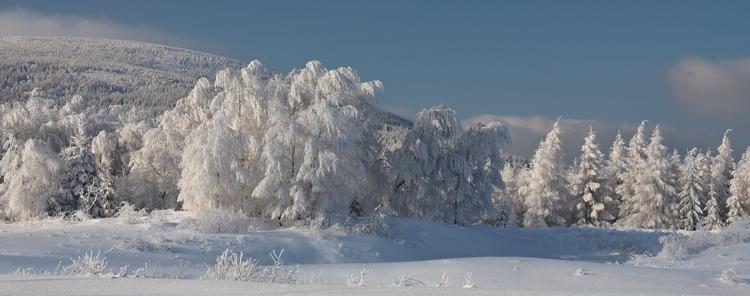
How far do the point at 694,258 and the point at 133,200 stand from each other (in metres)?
25.8

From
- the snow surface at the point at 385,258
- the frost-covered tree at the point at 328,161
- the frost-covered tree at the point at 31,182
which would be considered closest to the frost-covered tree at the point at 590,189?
the snow surface at the point at 385,258

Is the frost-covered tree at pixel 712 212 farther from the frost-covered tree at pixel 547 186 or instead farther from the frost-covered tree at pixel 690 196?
the frost-covered tree at pixel 547 186

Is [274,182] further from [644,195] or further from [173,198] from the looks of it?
[644,195]

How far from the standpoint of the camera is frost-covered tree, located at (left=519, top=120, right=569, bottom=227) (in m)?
43.1

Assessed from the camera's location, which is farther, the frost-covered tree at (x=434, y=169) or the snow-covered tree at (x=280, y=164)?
the frost-covered tree at (x=434, y=169)

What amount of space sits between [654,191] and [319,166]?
3003cm

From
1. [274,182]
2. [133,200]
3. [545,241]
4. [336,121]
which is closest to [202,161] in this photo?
[274,182]

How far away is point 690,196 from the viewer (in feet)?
139

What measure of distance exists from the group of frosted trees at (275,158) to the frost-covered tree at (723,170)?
2702 centimetres

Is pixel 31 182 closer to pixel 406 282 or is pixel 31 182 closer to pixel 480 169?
pixel 480 169

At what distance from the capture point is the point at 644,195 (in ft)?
138

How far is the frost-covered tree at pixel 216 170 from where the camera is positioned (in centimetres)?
2053

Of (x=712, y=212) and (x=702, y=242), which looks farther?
(x=712, y=212)

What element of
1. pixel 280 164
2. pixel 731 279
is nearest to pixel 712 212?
pixel 280 164
